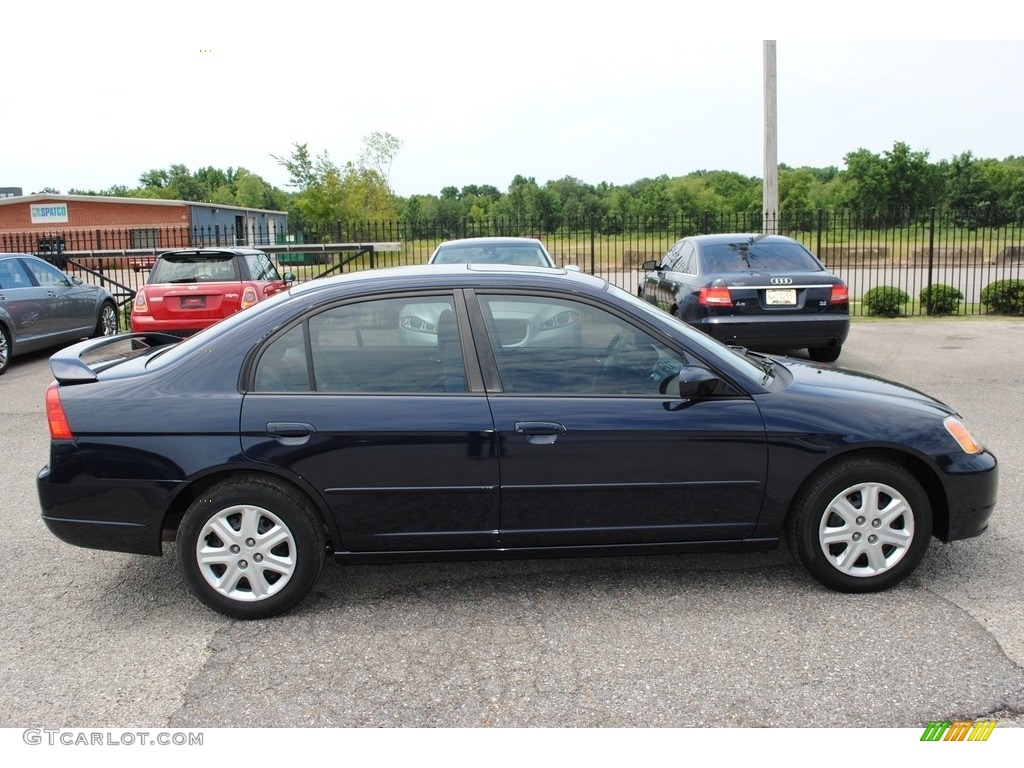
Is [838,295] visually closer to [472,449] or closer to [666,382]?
[666,382]

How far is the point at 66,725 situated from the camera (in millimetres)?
3008

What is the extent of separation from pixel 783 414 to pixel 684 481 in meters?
0.54

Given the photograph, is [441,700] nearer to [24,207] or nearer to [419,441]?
[419,441]

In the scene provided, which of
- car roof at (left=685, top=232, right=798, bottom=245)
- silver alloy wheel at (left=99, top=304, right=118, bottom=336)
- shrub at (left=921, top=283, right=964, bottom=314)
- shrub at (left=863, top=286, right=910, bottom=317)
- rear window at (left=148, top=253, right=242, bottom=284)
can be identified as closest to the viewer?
car roof at (left=685, top=232, right=798, bottom=245)

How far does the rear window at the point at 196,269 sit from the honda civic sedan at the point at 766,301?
5728 millimetres

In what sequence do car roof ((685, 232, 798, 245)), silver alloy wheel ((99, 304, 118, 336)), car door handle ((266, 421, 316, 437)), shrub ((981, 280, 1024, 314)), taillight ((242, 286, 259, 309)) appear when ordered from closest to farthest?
car door handle ((266, 421, 316, 437)) → car roof ((685, 232, 798, 245)) → taillight ((242, 286, 259, 309)) → silver alloy wheel ((99, 304, 118, 336)) → shrub ((981, 280, 1024, 314))

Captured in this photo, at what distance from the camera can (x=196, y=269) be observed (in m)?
11.0

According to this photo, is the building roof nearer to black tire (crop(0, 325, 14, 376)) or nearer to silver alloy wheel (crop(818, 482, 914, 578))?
black tire (crop(0, 325, 14, 376))

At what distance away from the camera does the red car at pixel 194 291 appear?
10719 millimetres

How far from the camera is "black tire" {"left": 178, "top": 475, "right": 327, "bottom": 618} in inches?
145

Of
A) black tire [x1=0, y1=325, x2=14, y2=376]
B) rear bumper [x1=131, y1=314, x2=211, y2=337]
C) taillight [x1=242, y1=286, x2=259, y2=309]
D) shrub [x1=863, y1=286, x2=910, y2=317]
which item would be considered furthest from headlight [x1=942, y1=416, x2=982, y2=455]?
shrub [x1=863, y1=286, x2=910, y2=317]

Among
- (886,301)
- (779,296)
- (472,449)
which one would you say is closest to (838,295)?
(779,296)

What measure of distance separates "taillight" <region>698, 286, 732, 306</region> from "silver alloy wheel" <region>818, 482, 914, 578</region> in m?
5.49

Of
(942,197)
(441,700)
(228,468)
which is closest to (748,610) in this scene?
(441,700)
